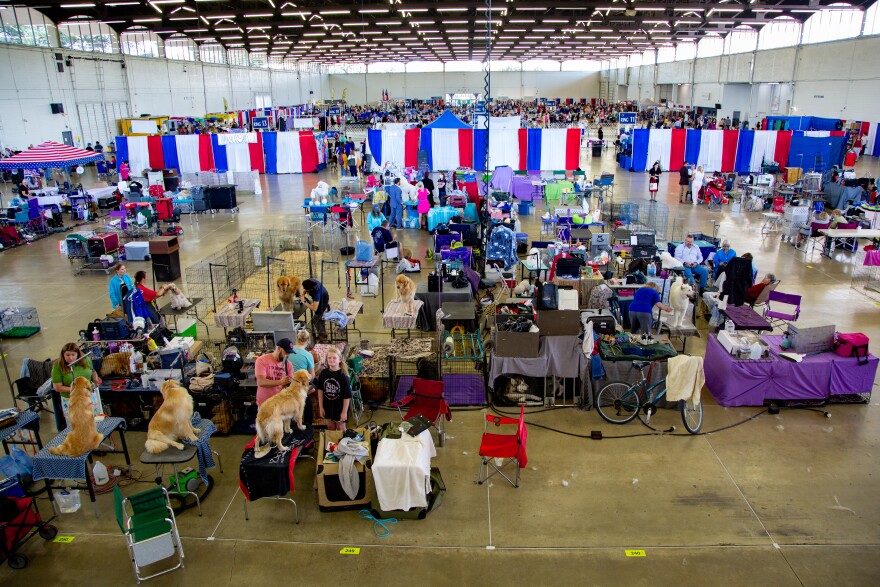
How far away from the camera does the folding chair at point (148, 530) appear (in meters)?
5.12

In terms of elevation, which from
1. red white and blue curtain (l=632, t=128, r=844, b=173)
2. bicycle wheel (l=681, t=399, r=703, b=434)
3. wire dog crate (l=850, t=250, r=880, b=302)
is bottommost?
bicycle wheel (l=681, t=399, r=703, b=434)

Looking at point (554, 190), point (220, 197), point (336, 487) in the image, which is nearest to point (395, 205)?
point (554, 190)

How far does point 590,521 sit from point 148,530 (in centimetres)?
407

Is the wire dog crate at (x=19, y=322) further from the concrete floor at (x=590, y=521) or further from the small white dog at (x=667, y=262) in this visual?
the small white dog at (x=667, y=262)

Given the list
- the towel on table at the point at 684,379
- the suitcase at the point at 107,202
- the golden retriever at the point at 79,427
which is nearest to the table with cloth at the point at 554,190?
the towel on table at the point at 684,379

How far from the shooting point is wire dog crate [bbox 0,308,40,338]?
10.4 metres

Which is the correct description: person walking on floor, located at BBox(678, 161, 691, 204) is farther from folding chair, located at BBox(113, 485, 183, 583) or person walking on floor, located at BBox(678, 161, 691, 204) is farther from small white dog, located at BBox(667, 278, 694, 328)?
folding chair, located at BBox(113, 485, 183, 583)

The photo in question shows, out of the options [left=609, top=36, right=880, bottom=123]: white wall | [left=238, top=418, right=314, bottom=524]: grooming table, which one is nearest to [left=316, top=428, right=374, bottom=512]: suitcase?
[left=238, top=418, right=314, bottom=524]: grooming table

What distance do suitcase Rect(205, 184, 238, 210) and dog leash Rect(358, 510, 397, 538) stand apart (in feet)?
53.3

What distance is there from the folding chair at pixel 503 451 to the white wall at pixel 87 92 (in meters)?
28.2

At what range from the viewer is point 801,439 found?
723 centimetres

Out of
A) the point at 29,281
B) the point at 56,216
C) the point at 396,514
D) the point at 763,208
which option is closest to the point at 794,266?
the point at 763,208

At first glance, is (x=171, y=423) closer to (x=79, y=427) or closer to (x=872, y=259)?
(x=79, y=427)

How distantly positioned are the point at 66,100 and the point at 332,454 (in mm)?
30853
